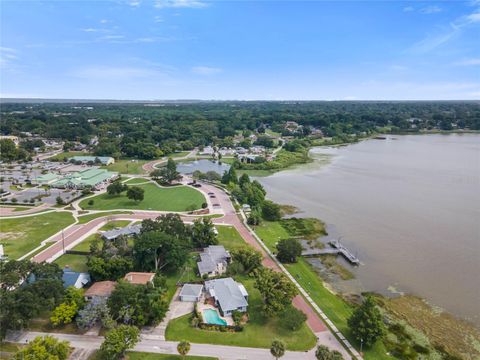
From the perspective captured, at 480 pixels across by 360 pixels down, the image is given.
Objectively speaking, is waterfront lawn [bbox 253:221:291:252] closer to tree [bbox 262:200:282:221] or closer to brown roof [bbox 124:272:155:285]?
tree [bbox 262:200:282:221]

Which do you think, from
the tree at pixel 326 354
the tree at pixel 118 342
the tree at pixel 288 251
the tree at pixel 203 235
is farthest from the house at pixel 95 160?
the tree at pixel 326 354

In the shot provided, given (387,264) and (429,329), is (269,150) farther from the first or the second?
(429,329)

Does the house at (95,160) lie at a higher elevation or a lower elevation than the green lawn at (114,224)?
higher

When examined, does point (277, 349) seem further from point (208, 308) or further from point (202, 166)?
point (202, 166)

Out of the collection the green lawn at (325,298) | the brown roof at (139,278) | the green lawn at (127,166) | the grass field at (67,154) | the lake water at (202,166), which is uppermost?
the brown roof at (139,278)

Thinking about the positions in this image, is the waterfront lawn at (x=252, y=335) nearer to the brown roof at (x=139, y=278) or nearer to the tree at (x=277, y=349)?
the tree at (x=277, y=349)

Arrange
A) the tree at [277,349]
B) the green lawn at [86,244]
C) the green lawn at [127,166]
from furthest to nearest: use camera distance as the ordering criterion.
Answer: the green lawn at [127,166] → the green lawn at [86,244] → the tree at [277,349]
